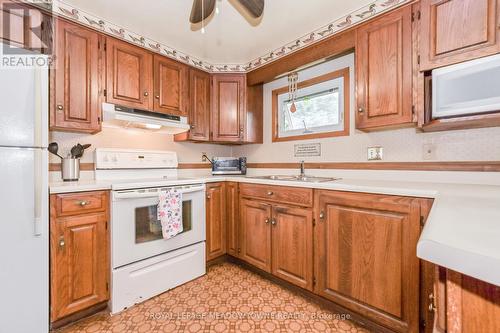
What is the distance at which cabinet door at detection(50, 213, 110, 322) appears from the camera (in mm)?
1440

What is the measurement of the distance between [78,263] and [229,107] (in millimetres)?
2014

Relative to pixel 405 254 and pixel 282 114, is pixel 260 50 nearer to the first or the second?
pixel 282 114

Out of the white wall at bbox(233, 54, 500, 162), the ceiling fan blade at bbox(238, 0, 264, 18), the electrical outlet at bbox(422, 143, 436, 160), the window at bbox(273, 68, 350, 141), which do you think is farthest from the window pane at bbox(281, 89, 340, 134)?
the ceiling fan blade at bbox(238, 0, 264, 18)

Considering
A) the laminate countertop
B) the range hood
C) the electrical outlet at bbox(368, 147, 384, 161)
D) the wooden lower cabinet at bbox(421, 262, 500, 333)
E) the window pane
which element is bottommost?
the wooden lower cabinet at bbox(421, 262, 500, 333)

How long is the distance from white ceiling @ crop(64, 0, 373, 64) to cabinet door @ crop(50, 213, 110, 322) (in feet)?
5.27

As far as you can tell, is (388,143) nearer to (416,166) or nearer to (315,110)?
(416,166)

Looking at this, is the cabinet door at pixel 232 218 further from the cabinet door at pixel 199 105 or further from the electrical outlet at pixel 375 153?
the electrical outlet at pixel 375 153

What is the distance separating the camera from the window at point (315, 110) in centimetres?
221

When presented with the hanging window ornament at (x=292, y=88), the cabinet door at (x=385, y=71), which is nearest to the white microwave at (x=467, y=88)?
the cabinet door at (x=385, y=71)

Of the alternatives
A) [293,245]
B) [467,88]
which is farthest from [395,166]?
[293,245]

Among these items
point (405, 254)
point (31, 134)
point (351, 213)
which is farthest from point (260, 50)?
point (405, 254)

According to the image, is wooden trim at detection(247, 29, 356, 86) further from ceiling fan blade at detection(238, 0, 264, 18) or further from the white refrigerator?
the white refrigerator

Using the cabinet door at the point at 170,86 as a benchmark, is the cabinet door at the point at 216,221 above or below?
below

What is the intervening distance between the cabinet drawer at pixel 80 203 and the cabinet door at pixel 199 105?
112 cm
